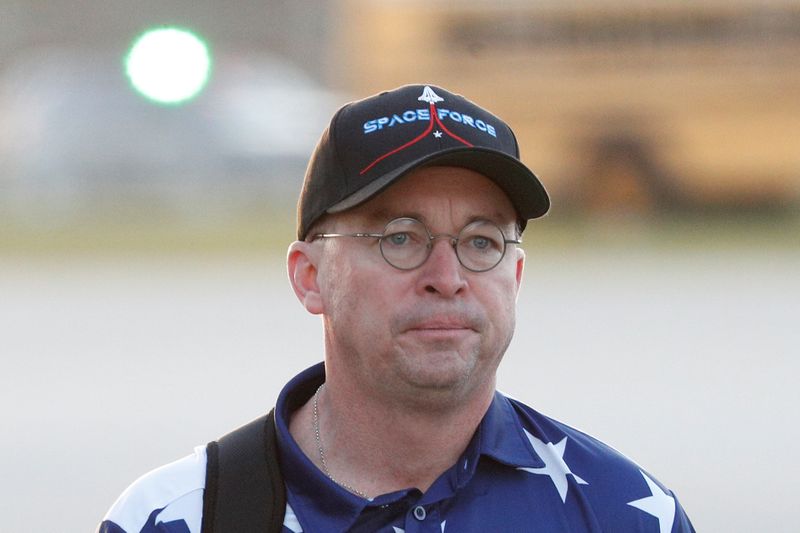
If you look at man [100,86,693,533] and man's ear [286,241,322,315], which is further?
man's ear [286,241,322,315]

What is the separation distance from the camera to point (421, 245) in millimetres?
2658

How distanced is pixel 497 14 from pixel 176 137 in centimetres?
566

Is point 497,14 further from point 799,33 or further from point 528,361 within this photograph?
point 528,361

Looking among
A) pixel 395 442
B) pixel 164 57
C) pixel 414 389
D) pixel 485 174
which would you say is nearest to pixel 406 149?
pixel 485 174

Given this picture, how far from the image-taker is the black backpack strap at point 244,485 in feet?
8.29

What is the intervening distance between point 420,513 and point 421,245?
53cm

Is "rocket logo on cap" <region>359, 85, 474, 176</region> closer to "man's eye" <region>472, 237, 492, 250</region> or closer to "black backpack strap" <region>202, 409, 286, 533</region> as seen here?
"man's eye" <region>472, 237, 492, 250</region>

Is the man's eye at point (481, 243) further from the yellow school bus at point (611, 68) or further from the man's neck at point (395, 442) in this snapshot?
the yellow school bus at point (611, 68)

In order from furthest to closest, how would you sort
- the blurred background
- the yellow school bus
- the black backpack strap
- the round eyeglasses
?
the yellow school bus, the blurred background, the round eyeglasses, the black backpack strap

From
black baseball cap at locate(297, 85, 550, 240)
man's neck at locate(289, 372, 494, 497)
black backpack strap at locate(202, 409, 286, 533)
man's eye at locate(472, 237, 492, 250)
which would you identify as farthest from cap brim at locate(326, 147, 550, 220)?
black backpack strap at locate(202, 409, 286, 533)

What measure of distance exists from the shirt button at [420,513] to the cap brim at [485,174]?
0.61 meters

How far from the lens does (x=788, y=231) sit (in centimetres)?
1688

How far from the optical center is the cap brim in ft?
8.59

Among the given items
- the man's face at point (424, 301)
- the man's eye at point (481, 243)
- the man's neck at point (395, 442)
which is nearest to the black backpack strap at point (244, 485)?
the man's neck at point (395, 442)
